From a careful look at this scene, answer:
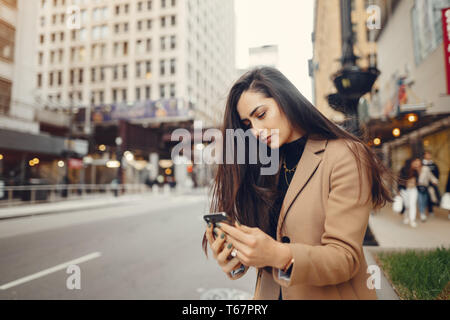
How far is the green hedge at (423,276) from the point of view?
1.24 metres

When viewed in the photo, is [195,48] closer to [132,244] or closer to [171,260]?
[171,260]

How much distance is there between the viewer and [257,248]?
0.71 metres

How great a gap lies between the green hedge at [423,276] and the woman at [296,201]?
51 cm

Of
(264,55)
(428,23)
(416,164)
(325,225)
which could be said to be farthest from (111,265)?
(428,23)


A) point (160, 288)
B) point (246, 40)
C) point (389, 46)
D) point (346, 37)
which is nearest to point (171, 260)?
point (160, 288)

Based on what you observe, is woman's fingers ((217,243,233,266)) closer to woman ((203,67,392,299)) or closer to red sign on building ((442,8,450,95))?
woman ((203,67,392,299))

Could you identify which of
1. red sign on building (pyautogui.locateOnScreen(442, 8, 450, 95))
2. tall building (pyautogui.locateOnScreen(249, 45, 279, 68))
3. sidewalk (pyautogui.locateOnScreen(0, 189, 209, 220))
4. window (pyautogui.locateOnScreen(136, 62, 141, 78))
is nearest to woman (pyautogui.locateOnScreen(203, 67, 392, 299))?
tall building (pyautogui.locateOnScreen(249, 45, 279, 68))

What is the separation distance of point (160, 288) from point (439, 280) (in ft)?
9.33

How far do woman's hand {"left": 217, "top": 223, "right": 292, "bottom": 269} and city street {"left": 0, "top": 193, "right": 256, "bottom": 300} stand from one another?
2.66 feet

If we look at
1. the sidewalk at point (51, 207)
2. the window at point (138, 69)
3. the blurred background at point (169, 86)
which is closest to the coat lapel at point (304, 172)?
the blurred background at point (169, 86)

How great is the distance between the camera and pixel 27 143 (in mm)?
2031

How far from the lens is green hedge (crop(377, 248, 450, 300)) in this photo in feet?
4.08

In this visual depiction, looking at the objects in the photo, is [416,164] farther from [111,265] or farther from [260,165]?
[111,265]

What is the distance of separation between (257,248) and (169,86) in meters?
2.15
